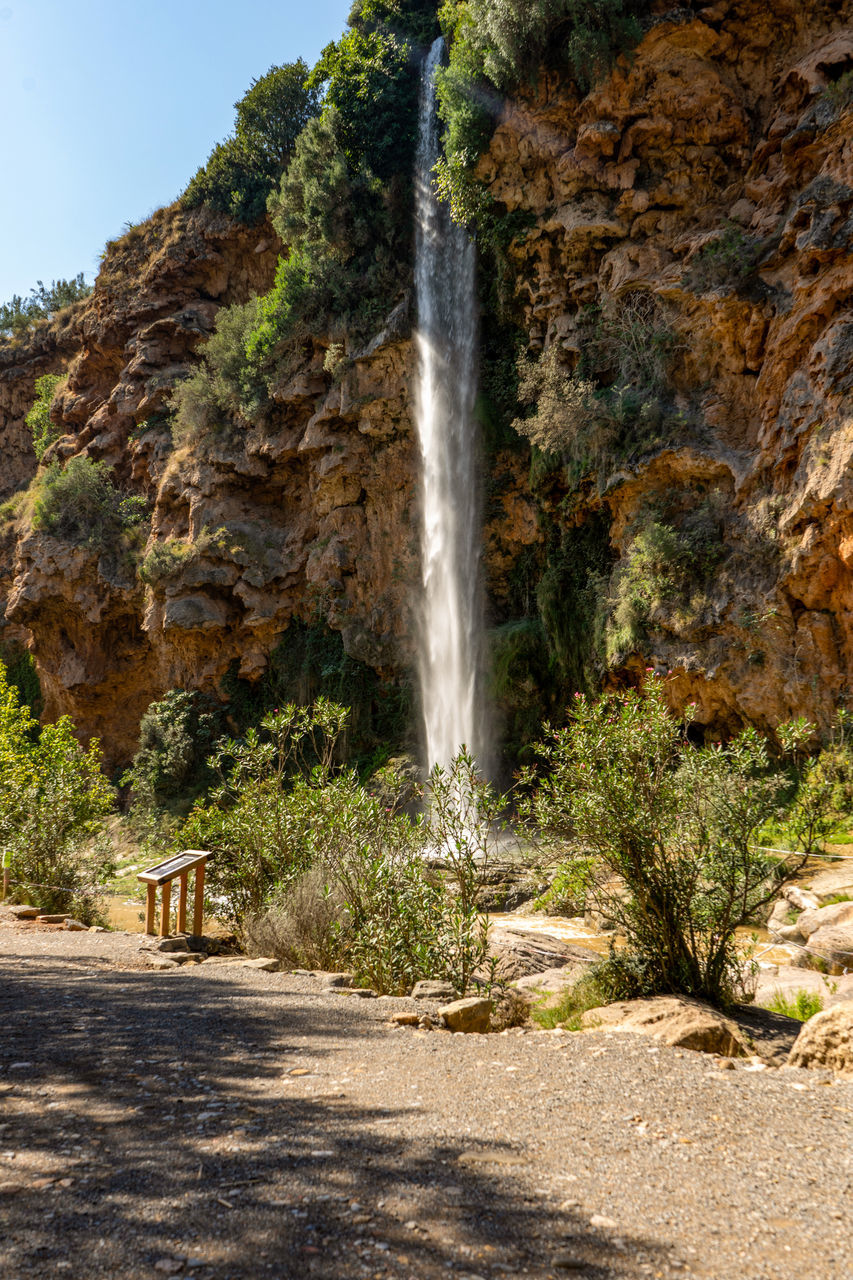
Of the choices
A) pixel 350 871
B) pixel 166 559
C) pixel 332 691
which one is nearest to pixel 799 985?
pixel 350 871

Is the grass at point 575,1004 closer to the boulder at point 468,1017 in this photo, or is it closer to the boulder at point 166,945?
the boulder at point 468,1017

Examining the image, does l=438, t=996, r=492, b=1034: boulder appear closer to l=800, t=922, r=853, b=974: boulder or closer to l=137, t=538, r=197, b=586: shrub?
l=800, t=922, r=853, b=974: boulder

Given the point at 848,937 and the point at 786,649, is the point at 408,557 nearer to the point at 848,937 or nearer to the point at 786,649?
the point at 786,649

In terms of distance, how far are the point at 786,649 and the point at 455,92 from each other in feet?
48.8

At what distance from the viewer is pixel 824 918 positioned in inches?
290

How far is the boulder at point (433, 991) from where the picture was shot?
5422mm

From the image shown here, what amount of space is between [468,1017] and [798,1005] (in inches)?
101

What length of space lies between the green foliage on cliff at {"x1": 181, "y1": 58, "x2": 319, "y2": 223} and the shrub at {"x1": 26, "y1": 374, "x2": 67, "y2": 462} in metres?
10.5

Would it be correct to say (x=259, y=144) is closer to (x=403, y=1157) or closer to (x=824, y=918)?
(x=824, y=918)

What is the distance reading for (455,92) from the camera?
1730 centimetres

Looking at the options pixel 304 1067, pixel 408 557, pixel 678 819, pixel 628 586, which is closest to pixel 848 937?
pixel 678 819

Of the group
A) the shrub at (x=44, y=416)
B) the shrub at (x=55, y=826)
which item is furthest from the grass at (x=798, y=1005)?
the shrub at (x=44, y=416)

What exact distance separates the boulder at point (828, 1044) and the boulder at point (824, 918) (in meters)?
3.82

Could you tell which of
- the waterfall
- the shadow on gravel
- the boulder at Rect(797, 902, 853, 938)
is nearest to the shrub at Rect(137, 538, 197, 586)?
the waterfall
